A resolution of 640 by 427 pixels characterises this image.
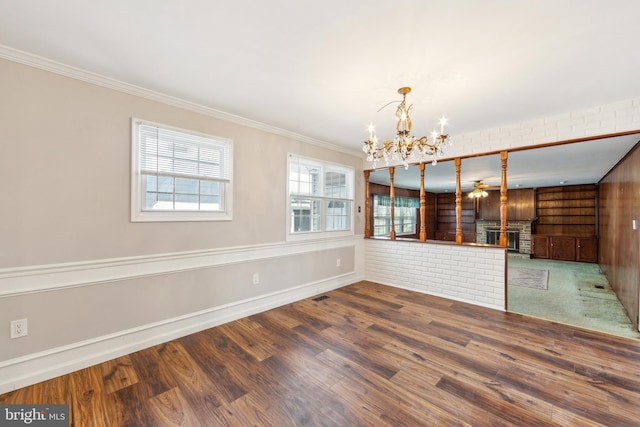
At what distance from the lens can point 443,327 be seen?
116 inches

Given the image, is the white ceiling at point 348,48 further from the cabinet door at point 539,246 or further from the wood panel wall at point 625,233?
the cabinet door at point 539,246

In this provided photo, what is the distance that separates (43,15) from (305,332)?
3212mm

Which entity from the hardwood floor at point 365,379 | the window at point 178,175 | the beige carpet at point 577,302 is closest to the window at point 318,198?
the window at point 178,175

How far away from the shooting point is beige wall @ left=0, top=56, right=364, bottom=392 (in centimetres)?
195

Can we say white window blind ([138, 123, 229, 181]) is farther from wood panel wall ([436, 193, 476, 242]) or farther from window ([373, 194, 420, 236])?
wood panel wall ([436, 193, 476, 242])

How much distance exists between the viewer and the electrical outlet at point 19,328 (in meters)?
1.94

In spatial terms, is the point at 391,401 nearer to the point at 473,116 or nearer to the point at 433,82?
the point at 433,82

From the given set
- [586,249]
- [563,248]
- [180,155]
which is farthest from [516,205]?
[180,155]

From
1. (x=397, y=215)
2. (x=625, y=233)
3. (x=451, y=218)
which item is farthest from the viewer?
(x=451, y=218)

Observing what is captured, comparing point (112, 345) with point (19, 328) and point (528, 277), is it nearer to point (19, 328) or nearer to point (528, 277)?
point (19, 328)

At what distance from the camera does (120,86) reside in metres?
2.37

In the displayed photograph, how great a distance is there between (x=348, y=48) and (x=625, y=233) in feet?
15.8

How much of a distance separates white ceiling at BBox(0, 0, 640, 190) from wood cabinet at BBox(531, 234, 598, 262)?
6.81 meters

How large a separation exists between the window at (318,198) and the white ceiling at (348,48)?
4.40 feet
